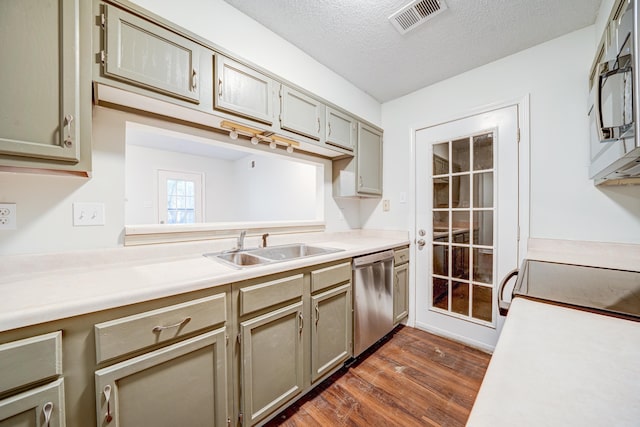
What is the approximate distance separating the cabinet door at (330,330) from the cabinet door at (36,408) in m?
1.09

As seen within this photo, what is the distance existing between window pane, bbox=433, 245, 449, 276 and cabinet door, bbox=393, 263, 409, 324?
270 millimetres

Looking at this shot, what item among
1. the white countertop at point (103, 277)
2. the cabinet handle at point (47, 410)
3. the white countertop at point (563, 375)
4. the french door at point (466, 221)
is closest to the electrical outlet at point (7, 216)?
the white countertop at point (103, 277)

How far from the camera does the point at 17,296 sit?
2.83ft

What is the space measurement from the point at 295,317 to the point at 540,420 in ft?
3.92

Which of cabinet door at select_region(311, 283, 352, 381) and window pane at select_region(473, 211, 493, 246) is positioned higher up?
window pane at select_region(473, 211, 493, 246)

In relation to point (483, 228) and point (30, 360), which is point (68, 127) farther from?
point (483, 228)

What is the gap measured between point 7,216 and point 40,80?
24.5 inches

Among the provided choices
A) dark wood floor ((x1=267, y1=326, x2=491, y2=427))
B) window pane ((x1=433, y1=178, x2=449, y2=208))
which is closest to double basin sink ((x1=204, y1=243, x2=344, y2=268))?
dark wood floor ((x1=267, y1=326, x2=491, y2=427))

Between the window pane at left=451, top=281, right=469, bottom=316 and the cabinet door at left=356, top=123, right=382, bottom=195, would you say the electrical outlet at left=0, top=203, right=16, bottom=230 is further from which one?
the window pane at left=451, top=281, right=469, bottom=316

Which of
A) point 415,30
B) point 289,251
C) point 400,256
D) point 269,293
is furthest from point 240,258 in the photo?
point 415,30

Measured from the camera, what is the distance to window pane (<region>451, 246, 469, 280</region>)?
2.22 m

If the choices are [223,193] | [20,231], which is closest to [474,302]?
[20,231]

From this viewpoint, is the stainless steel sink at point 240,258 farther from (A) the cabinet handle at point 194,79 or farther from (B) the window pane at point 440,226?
(B) the window pane at point 440,226

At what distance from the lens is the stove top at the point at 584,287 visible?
88 centimetres
